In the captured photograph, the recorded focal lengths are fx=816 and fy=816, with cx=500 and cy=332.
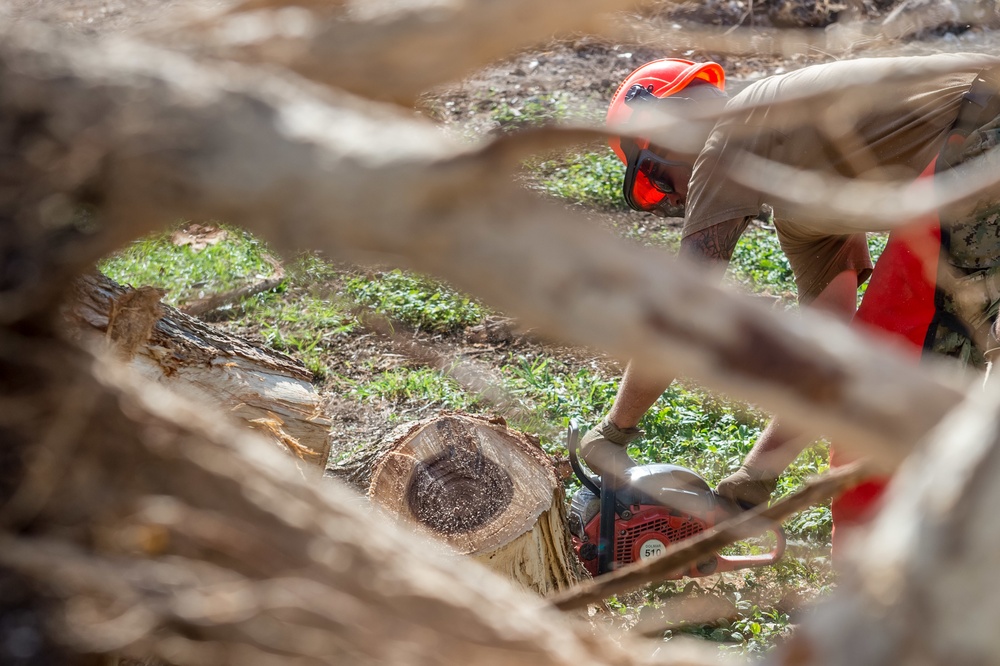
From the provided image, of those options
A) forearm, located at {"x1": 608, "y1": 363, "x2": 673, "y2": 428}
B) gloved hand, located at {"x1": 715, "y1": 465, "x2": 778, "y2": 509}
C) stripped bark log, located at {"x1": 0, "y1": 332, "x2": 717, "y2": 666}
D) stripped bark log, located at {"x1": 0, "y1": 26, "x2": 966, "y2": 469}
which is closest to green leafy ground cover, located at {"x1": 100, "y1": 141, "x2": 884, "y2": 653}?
gloved hand, located at {"x1": 715, "y1": 465, "x2": 778, "y2": 509}

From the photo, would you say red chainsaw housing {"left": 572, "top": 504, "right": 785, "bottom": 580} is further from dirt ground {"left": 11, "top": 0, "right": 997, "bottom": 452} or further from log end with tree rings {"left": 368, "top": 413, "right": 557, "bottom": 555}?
dirt ground {"left": 11, "top": 0, "right": 997, "bottom": 452}

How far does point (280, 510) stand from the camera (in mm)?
1124

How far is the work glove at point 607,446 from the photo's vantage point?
11.4 ft

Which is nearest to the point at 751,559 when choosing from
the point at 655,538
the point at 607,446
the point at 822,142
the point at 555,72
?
the point at 655,538

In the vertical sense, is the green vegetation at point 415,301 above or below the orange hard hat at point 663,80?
below

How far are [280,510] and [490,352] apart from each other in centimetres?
385

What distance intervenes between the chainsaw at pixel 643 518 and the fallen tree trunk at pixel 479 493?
0.37m

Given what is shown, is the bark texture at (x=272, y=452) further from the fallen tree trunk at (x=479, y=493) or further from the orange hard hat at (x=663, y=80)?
the orange hard hat at (x=663, y=80)

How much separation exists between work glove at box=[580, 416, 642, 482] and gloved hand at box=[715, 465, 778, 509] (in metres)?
0.43

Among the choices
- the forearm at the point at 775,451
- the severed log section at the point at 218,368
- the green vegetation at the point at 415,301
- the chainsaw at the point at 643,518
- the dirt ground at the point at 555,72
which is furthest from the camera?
the green vegetation at the point at 415,301

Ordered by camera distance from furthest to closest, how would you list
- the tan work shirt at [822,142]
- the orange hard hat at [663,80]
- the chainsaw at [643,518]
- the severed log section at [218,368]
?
the orange hard hat at [663,80] → the chainsaw at [643,518] → the tan work shirt at [822,142] → the severed log section at [218,368]

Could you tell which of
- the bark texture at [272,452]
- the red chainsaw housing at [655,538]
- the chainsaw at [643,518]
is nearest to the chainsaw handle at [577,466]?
the chainsaw at [643,518]

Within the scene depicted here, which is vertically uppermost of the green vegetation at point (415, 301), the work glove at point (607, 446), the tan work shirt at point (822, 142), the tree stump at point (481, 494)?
the tan work shirt at point (822, 142)

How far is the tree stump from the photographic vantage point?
277 centimetres
